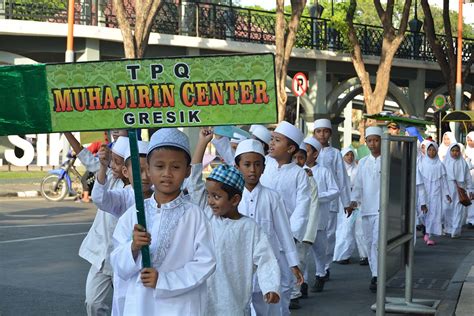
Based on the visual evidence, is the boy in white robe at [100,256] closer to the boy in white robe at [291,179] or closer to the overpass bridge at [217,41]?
the boy in white robe at [291,179]

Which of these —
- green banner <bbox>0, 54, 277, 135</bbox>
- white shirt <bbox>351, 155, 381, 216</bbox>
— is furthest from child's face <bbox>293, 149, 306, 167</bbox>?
green banner <bbox>0, 54, 277, 135</bbox>

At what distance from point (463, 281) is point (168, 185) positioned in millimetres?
7569

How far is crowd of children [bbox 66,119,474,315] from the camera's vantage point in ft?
18.3

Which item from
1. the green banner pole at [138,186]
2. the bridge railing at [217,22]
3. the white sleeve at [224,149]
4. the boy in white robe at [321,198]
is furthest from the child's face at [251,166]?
the bridge railing at [217,22]

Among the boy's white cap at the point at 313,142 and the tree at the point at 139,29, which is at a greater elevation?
the tree at the point at 139,29

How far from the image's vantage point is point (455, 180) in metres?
20.8

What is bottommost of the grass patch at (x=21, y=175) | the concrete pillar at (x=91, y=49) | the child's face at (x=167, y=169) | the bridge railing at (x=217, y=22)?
the grass patch at (x=21, y=175)

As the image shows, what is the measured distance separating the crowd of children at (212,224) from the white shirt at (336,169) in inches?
11.9

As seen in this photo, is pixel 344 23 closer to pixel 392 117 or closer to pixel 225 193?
pixel 392 117

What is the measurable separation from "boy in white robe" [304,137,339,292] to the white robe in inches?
256

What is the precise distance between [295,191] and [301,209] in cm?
21

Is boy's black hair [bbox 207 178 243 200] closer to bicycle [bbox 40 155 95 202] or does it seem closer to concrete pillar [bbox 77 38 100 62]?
bicycle [bbox 40 155 95 202]

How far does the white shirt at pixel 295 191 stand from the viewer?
32.5ft

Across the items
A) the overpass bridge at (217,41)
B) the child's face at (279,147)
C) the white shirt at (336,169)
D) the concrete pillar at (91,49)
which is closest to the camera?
the child's face at (279,147)
